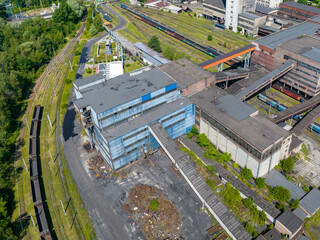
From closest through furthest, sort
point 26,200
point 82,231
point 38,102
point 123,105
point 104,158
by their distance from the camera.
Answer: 1. point 82,231
2. point 26,200
3. point 123,105
4. point 104,158
5. point 38,102

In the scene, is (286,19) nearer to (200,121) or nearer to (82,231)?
(200,121)

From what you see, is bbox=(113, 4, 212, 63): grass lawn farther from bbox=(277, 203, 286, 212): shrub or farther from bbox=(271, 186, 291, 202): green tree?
bbox=(277, 203, 286, 212): shrub

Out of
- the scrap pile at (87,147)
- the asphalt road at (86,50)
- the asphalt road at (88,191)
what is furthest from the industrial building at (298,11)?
the scrap pile at (87,147)

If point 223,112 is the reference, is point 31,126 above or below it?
below

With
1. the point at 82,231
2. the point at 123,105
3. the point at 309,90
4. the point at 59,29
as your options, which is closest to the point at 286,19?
the point at 309,90

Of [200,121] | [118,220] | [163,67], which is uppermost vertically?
[163,67]

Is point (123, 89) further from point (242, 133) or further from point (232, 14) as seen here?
point (232, 14)

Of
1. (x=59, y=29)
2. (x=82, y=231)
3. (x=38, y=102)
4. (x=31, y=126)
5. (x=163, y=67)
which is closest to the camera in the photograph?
(x=82, y=231)

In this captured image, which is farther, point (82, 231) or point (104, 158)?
point (104, 158)
